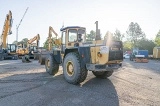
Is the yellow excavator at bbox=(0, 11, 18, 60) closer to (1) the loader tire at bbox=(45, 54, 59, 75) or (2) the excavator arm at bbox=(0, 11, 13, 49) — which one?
(2) the excavator arm at bbox=(0, 11, 13, 49)

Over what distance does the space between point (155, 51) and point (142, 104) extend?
3777 cm

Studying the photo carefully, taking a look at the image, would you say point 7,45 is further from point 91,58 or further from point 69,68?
point 91,58

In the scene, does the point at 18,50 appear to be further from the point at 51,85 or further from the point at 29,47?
the point at 51,85

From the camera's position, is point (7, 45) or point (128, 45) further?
point (128, 45)

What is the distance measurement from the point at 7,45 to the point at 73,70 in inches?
1081

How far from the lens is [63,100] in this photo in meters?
6.39

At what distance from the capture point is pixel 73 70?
8.93 meters

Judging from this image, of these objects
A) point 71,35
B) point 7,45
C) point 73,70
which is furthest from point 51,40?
point 7,45

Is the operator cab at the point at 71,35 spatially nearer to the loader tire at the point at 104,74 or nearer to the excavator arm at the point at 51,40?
the excavator arm at the point at 51,40

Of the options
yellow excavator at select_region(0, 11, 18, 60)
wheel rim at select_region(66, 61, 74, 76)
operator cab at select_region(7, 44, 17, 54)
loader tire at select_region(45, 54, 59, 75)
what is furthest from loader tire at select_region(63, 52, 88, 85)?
operator cab at select_region(7, 44, 17, 54)

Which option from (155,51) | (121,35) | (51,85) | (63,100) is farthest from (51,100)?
(121,35)

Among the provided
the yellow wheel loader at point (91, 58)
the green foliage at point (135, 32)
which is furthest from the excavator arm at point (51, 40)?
the green foliage at point (135, 32)

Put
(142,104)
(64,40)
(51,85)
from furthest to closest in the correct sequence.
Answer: (64,40) < (51,85) < (142,104)

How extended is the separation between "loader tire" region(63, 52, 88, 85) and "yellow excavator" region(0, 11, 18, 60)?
76.3 feet
